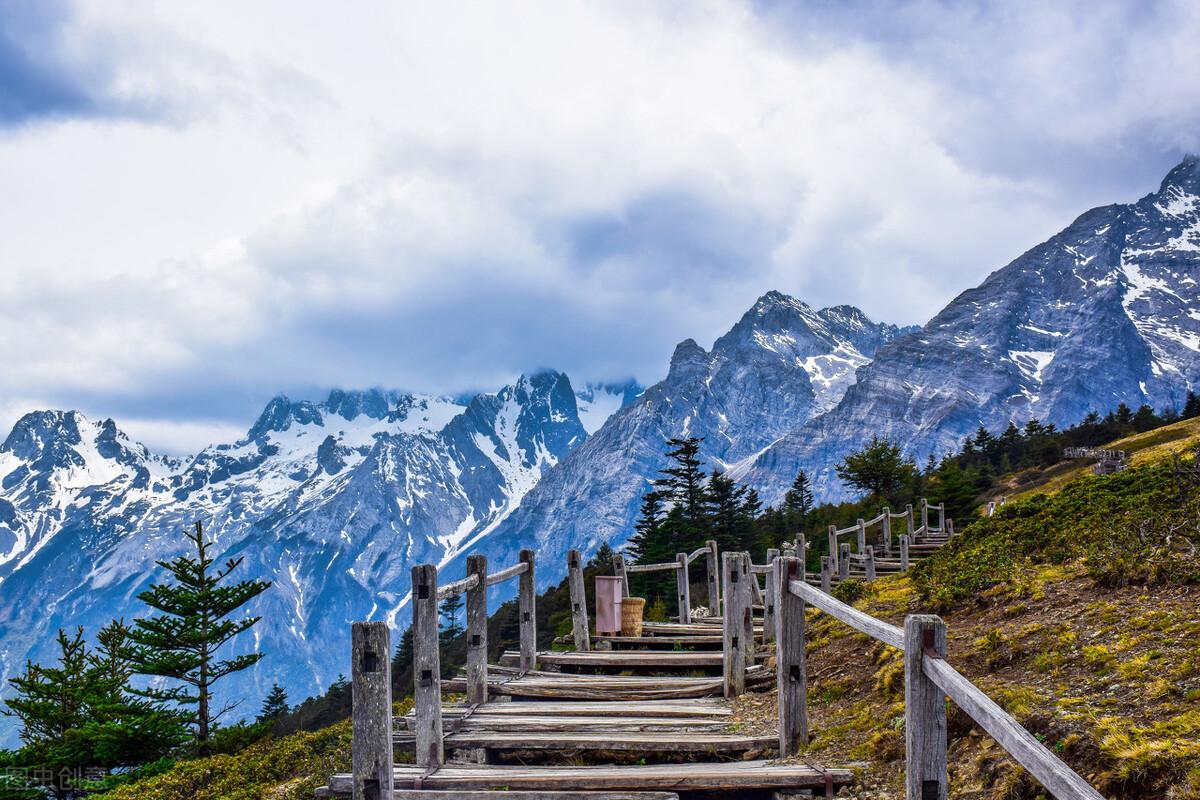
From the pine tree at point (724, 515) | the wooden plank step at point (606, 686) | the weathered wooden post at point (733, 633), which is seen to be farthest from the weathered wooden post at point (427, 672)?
the pine tree at point (724, 515)

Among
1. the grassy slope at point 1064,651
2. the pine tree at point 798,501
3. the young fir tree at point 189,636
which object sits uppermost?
the pine tree at point 798,501

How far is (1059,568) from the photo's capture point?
38.2 ft

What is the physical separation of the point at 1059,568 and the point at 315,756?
423 inches

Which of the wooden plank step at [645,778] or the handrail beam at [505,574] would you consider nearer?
the wooden plank step at [645,778]

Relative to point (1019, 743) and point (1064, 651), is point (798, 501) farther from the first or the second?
point (1019, 743)

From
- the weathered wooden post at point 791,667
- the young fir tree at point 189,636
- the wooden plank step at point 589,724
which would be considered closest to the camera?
the weathered wooden post at point 791,667

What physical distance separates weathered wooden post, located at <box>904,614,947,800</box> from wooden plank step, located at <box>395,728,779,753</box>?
97.6 inches

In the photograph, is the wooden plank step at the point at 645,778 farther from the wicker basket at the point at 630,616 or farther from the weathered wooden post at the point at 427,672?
the wicker basket at the point at 630,616

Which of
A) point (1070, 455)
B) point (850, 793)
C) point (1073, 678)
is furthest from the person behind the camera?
point (1070, 455)

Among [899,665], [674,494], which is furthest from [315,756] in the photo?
[674,494]

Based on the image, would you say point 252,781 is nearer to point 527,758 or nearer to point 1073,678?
point 527,758

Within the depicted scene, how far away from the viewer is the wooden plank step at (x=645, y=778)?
628 centimetres

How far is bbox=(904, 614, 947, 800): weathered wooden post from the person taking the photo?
5.07 m

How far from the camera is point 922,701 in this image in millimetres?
5105
